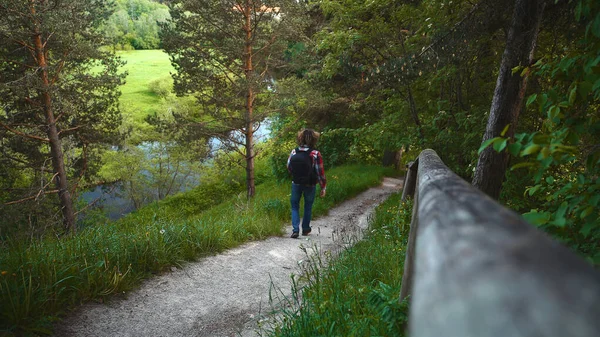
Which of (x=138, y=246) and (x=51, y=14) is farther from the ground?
(x=51, y=14)

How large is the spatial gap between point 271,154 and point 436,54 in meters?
12.9

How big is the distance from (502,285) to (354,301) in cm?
244

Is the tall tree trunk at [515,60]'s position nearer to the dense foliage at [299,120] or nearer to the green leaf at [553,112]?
the dense foliage at [299,120]

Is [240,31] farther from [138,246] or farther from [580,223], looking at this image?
[580,223]

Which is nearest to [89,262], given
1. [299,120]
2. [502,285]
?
[502,285]

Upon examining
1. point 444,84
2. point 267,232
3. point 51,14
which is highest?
point 51,14

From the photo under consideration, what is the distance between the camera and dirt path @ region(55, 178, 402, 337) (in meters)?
3.53

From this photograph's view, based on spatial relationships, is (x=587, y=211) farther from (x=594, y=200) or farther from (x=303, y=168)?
(x=303, y=168)

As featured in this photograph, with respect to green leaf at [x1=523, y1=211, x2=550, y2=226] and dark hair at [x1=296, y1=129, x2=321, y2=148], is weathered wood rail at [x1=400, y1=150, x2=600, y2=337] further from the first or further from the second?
dark hair at [x1=296, y1=129, x2=321, y2=148]

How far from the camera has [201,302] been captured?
420 cm

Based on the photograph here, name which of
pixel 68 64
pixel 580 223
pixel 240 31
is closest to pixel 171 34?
pixel 240 31

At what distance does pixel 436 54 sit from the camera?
22.9ft

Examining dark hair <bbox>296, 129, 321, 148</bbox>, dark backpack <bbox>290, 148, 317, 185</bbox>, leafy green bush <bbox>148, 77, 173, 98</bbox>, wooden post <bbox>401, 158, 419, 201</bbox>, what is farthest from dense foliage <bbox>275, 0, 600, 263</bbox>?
leafy green bush <bbox>148, 77, 173, 98</bbox>

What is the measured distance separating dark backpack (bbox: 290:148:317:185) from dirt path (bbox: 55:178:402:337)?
146 centimetres
